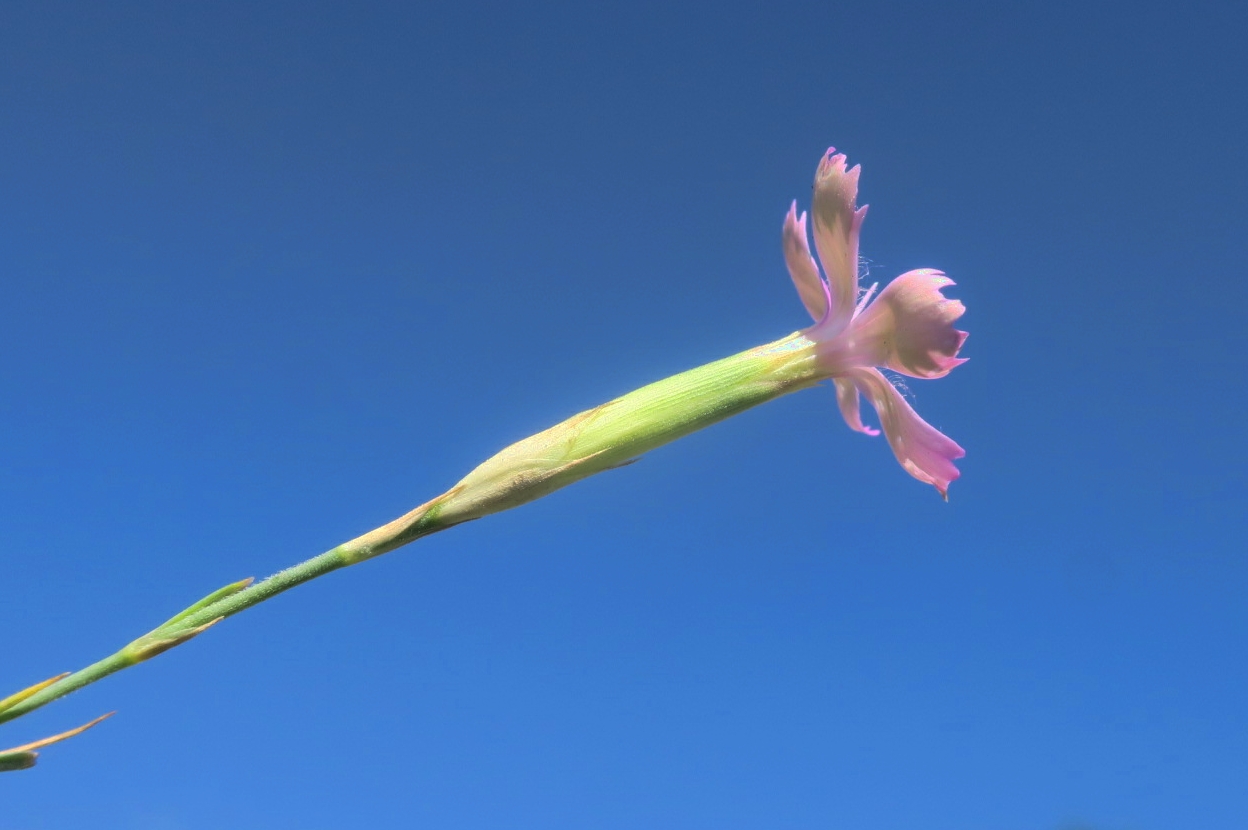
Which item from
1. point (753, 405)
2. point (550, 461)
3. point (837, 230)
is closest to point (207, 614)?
point (550, 461)

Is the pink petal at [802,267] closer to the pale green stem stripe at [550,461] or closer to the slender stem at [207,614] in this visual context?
the pale green stem stripe at [550,461]

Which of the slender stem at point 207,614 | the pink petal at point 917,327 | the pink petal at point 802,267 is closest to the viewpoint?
the slender stem at point 207,614

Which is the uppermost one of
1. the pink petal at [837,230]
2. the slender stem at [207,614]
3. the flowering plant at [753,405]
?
the pink petal at [837,230]

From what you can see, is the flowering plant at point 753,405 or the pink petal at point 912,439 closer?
the flowering plant at point 753,405

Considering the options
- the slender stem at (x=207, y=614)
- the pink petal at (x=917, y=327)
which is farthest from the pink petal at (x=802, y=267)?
the slender stem at (x=207, y=614)

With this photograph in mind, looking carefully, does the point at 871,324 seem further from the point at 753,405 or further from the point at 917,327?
the point at 753,405

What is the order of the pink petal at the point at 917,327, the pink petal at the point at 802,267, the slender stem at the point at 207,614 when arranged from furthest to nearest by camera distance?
the pink petal at the point at 802,267
the pink petal at the point at 917,327
the slender stem at the point at 207,614

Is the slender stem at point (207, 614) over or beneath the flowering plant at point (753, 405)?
beneath
